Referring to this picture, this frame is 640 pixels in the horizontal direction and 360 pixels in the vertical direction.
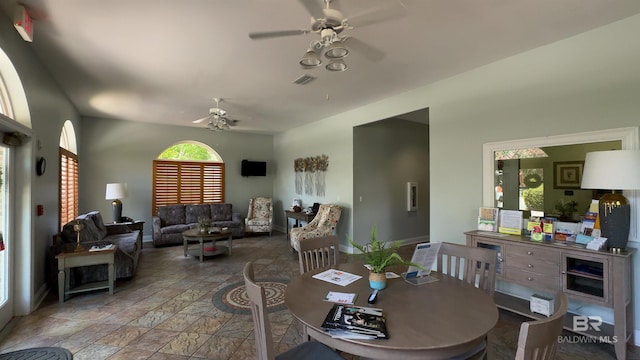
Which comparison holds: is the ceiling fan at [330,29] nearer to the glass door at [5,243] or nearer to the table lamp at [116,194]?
the glass door at [5,243]

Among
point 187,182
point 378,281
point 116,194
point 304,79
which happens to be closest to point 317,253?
point 378,281

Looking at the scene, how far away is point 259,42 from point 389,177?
4252 mm

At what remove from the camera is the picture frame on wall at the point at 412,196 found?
21.9 feet

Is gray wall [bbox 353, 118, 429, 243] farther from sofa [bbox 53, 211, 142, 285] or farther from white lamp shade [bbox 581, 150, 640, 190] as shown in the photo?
sofa [bbox 53, 211, 142, 285]

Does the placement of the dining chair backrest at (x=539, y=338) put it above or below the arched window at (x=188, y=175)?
below

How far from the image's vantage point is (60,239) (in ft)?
12.5

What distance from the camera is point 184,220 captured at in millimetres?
7117

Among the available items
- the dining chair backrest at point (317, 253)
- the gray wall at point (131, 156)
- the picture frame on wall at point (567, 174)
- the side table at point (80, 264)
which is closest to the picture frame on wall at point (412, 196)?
the picture frame on wall at point (567, 174)

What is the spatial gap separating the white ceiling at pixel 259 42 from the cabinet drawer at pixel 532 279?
234cm

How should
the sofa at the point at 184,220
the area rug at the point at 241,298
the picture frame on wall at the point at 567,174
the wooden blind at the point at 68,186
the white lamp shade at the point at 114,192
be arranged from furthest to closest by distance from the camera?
the sofa at the point at 184,220
the white lamp shade at the point at 114,192
the wooden blind at the point at 68,186
the area rug at the point at 241,298
the picture frame on wall at the point at 567,174

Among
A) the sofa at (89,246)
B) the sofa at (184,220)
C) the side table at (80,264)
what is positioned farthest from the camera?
the sofa at (184,220)

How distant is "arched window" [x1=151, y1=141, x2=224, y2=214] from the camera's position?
7367mm

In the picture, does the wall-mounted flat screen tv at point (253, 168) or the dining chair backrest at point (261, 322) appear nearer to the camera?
the dining chair backrest at point (261, 322)

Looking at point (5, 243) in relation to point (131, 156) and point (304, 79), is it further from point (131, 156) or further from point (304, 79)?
point (131, 156)
